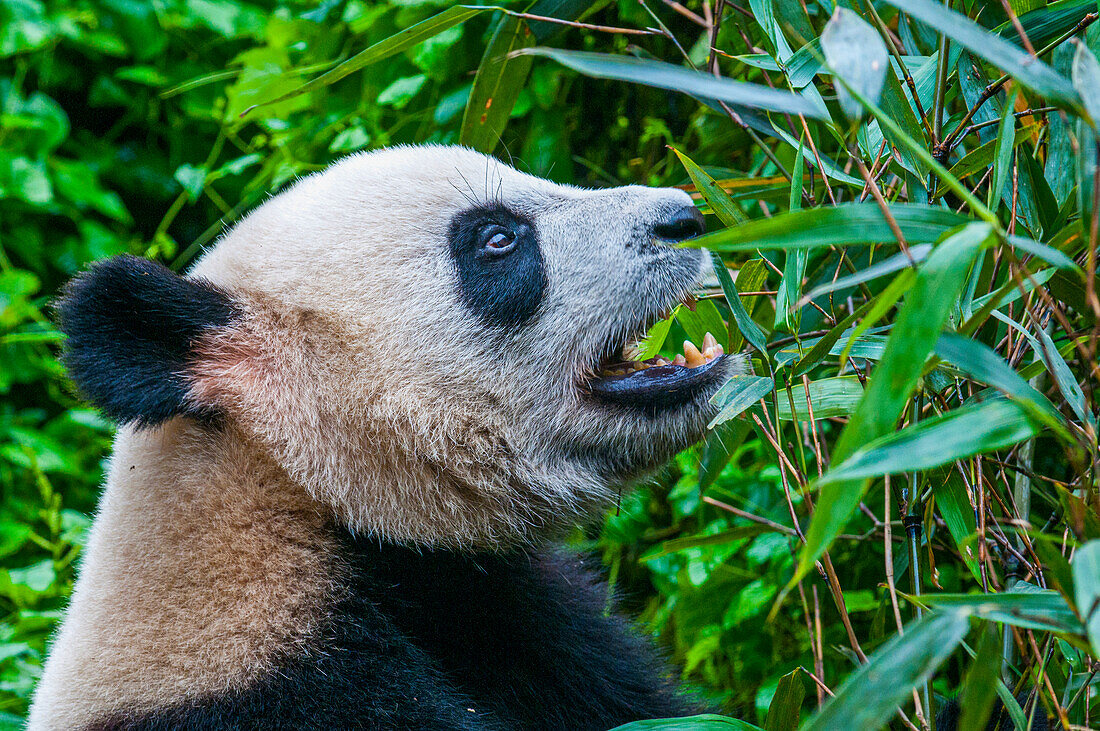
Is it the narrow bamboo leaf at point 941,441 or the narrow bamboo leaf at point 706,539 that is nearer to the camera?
the narrow bamboo leaf at point 941,441

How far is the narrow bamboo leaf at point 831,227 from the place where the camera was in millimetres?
1102

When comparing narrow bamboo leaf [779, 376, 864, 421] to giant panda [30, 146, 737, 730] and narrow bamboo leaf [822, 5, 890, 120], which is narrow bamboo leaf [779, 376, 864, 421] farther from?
narrow bamboo leaf [822, 5, 890, 120]

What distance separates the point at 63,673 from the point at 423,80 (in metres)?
1.98

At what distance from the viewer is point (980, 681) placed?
988mm

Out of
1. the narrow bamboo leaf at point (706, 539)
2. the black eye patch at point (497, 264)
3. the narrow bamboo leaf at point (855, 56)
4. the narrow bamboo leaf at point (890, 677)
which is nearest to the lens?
the narrow bamboo leaf at point (890, 677)

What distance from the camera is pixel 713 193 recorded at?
1.66 metres

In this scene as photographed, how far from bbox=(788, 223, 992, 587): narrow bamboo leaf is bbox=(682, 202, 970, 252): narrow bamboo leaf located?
0.37ft

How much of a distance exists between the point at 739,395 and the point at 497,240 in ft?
2.38

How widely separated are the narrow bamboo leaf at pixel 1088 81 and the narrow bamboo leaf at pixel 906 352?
0.53ft

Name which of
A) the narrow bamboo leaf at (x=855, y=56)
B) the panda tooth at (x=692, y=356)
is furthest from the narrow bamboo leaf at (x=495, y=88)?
the narrow bamboo leaf at (x=855, y=56)

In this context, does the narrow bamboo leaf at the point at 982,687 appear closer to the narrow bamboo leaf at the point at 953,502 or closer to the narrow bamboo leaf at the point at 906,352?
the narrow bamboo leaf at the point at 906,352

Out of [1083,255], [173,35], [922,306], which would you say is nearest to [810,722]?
[922,306]

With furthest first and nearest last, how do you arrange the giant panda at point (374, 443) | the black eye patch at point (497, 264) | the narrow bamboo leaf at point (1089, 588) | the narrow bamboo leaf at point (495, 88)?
the narrow bamboo leaf at point (495, 88) → the black eye patch at point (497, 264) → the giant panda at point (374, 443) → the narrow bamboo leaf at point (1089, 588)

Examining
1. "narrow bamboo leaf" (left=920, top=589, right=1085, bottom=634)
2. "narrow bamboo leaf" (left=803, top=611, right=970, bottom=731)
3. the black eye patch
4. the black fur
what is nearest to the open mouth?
the black eye patch
